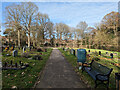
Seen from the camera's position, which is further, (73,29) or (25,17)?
(73,29)

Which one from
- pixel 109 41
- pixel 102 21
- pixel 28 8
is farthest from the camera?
pixel 102 21

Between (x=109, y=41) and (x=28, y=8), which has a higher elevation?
(x=28, y=8)

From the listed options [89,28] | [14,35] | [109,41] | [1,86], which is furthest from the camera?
[89,28]

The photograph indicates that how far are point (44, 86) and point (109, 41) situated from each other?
29.2 meters

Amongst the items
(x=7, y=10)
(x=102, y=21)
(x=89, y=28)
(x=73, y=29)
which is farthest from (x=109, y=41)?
(x=7, y=10)

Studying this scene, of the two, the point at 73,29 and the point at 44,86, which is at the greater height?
the point at 73,29

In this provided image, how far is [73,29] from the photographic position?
156ft

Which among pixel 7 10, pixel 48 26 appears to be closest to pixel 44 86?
pixel 7 10

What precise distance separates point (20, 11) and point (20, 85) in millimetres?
24161

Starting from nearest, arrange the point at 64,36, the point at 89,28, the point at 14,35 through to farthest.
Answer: the point at 14,35
the point at 89,28
the point at 64,36

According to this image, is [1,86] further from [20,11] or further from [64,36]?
[64,36]

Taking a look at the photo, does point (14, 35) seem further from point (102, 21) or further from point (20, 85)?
point (102, 21)

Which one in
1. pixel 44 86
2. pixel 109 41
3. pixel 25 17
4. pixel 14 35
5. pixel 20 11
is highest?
pixel 20 11

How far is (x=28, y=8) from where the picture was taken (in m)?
22.2
